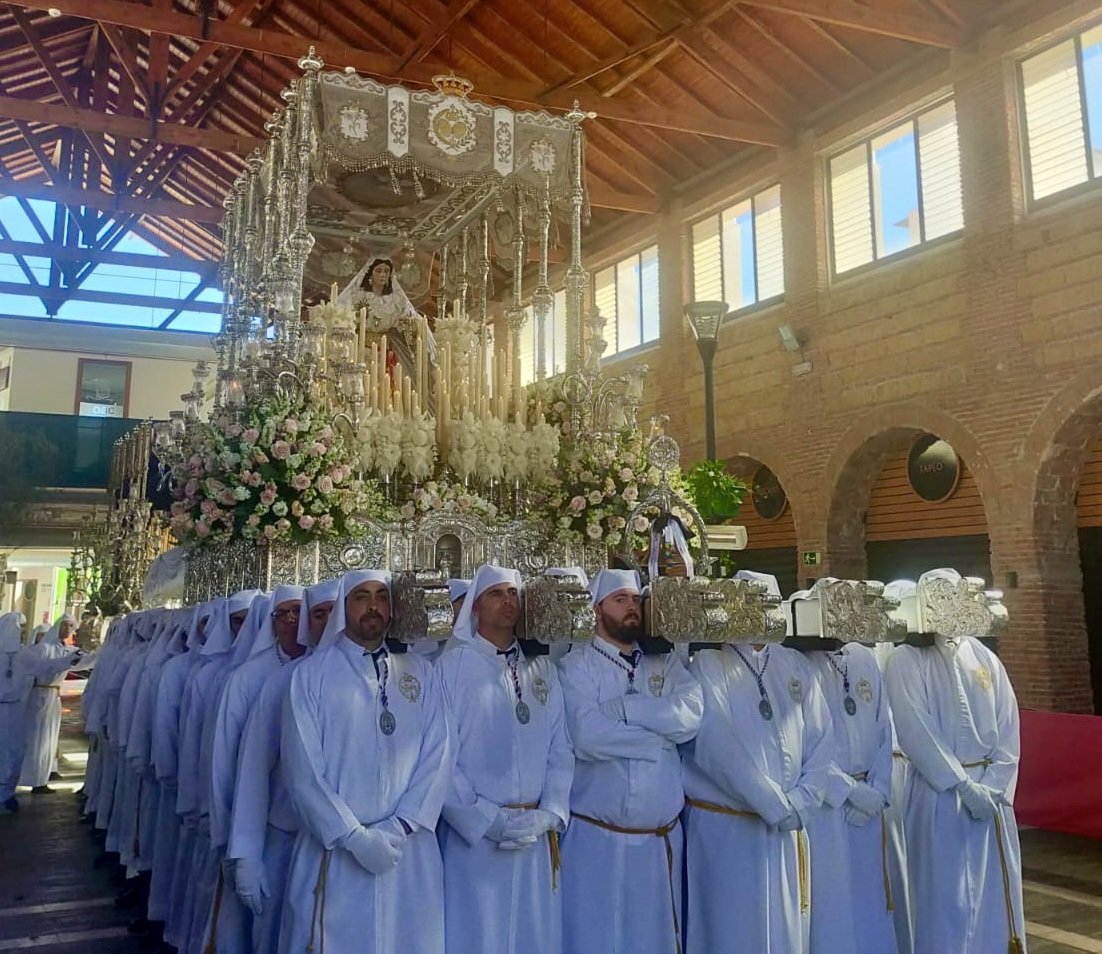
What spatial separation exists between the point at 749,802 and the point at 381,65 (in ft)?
36.3

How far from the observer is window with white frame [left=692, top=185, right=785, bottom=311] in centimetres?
1468

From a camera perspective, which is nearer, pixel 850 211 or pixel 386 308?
pixel 386 308

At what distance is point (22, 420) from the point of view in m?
19.4

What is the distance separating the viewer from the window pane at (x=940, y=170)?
39.6 feet

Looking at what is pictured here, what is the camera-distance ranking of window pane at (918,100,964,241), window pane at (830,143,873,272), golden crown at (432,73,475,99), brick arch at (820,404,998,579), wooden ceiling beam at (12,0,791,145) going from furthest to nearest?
1. window pane at (830,143,873,272)
2. brick arch at (820,404,998,579)
3. window pane at (918,100,964,241)
4. wooden ceiling beam at (12,0,791,145)
5. golden crown at (432,73,475,99)

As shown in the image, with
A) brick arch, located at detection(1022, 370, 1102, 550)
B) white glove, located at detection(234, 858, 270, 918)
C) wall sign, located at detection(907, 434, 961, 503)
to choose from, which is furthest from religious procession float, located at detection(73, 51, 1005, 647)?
wall sign, located at detection(907, 434, 961, 503)

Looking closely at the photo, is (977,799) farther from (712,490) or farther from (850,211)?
(850,211)

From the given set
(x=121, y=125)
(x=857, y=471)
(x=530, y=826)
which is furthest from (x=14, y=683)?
(x=857, y=471)

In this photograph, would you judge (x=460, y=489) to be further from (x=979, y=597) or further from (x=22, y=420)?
(x=22, y=420)

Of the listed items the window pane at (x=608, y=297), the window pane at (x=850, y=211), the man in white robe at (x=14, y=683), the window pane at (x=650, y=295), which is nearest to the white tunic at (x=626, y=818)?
the man in white robe at (x=14, y=683)

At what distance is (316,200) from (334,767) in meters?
7.38

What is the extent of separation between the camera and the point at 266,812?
4.26 meters

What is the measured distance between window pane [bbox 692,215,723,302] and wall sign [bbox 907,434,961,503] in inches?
163

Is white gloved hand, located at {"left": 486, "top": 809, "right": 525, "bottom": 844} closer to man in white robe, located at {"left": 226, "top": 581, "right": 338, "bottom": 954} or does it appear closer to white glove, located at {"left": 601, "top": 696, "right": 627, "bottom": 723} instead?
white glove, located at {"left": 601, "top": 696, "right": 627, "bottom": 723}
